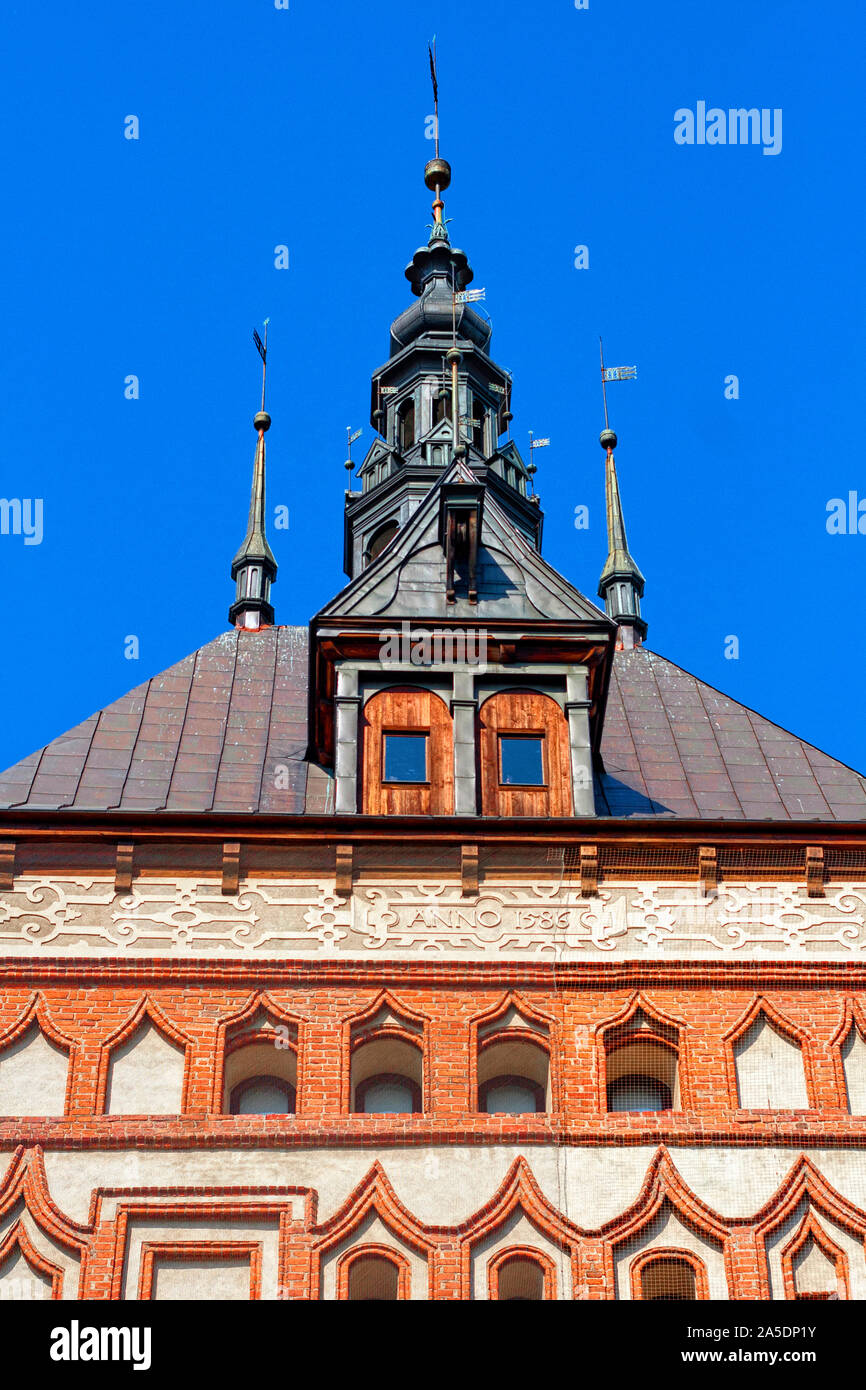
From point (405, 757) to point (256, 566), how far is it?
32.2ft

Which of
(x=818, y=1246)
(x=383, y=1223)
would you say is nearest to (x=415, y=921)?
(x=383, y=1223)

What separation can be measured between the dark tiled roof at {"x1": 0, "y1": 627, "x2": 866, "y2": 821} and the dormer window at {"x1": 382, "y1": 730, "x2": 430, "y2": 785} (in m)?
1.01

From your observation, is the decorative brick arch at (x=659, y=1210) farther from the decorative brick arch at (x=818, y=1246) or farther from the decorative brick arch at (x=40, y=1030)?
the decorative brick arch at (x=40, y=1030)

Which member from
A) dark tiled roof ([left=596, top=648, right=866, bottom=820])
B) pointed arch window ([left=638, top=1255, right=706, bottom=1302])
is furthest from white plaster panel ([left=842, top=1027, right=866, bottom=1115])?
dark tiled roof ([left=596, top=648, right=866, bottom=820])

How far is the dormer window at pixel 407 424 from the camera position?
38.0 meters

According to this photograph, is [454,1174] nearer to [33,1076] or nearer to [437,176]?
[33,1076]

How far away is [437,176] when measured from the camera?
42.9m

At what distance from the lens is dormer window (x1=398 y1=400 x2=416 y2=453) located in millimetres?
38000

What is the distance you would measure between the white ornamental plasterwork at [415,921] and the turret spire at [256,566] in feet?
31.7

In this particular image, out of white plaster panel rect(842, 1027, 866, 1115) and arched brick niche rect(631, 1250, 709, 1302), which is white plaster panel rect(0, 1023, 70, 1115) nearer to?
arched brick niche rect(631, 1250, 709, 1302)

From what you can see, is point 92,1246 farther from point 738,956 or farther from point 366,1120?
point 738,956

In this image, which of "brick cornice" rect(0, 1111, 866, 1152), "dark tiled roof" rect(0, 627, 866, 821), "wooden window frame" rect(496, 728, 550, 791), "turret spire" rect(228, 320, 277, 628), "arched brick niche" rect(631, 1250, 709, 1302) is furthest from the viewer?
"turret spire" rect(228, 320, 277, 628)

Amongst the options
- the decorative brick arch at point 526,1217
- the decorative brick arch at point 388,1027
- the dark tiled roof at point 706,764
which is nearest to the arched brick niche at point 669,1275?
the decorative brick arch at point 526,1217
